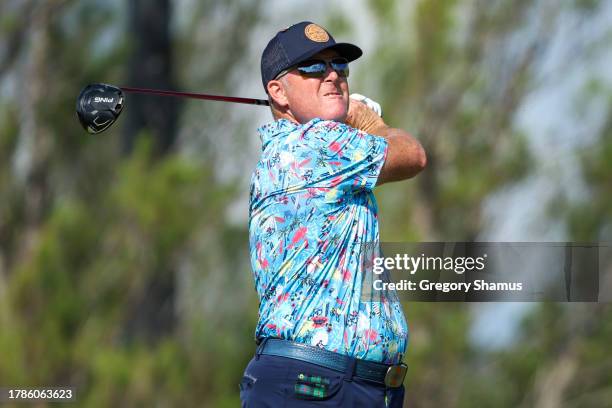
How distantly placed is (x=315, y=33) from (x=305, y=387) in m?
0.98

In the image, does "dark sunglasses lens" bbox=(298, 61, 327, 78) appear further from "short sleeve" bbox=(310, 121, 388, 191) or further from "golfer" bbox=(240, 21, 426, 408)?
"short sleeve" bbox=(310, 121, 388, 191)

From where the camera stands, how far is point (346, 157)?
3236 millimetres

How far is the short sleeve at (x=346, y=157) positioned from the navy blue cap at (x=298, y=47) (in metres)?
0.24

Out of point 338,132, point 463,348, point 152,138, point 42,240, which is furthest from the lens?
point 463,348

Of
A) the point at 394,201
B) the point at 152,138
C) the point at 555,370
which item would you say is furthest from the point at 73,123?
the point at 555,370

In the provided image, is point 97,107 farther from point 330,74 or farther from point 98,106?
point 330,74

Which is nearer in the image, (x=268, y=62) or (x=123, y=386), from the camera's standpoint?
(x=268, y=62)

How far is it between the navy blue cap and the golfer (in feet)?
0.08

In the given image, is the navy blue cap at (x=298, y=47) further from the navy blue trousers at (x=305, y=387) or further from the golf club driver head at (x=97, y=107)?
the navy blue trousers at (x=305, y=387)

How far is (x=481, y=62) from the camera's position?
14.7 metres

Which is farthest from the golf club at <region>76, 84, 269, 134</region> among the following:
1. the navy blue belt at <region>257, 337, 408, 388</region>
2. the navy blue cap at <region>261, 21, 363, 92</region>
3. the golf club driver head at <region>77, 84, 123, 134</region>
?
the navy blue belt at <region>257, 337, 408, 388</region>

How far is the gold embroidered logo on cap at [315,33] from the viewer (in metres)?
3.43

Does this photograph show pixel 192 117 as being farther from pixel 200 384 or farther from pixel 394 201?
pixel 200 384

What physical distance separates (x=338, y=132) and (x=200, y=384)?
302 inches
